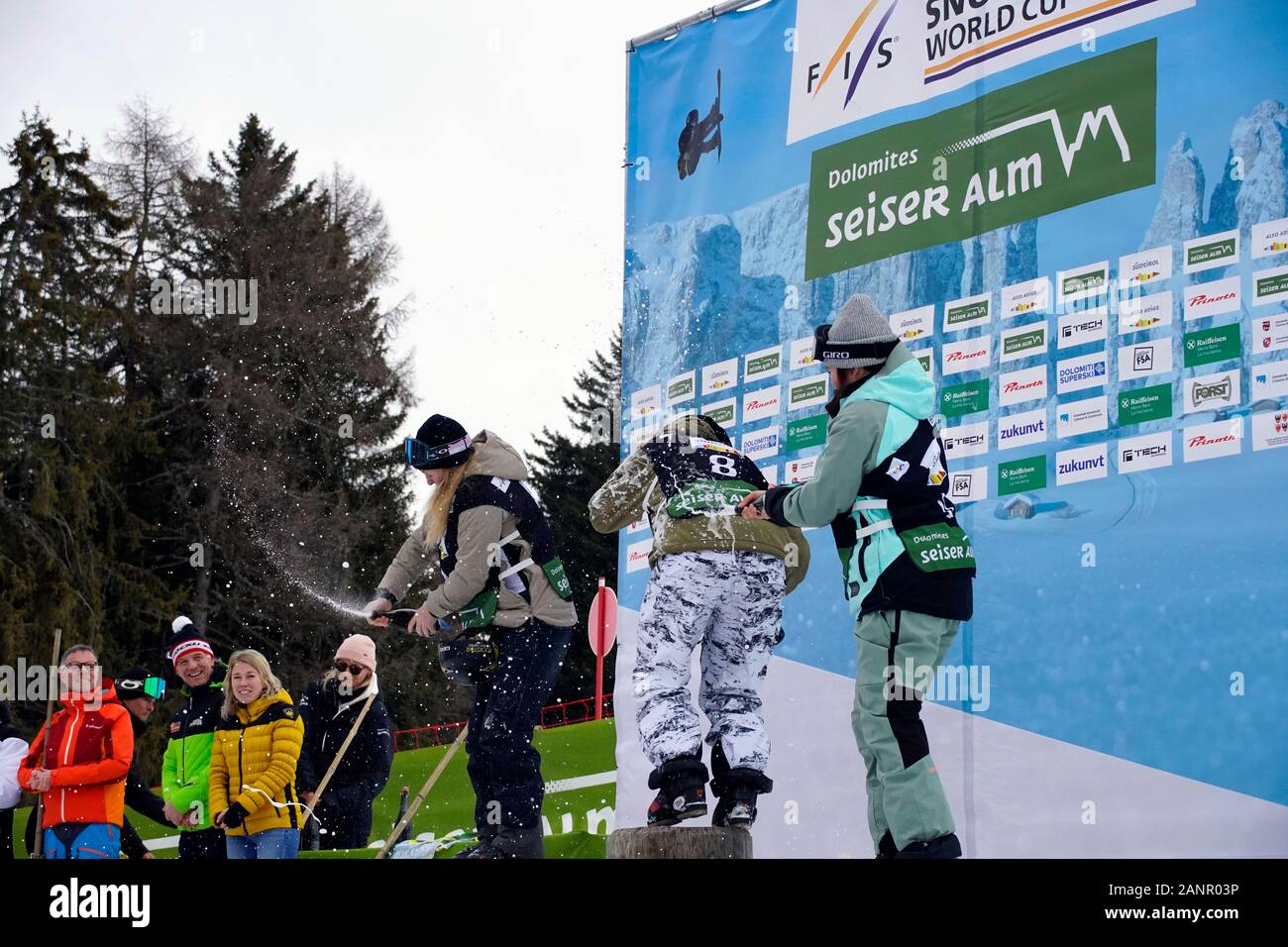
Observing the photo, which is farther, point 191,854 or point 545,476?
point 545,476

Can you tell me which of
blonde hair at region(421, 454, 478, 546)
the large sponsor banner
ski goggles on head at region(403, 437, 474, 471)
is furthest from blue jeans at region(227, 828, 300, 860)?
the large sponsor banner

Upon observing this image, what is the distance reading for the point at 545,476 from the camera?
103 ft

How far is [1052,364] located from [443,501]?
2.79m

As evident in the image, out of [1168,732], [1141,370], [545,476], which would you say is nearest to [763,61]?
[1141,370]

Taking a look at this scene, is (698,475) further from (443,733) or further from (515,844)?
(443,733)

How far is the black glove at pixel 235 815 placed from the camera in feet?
20.6

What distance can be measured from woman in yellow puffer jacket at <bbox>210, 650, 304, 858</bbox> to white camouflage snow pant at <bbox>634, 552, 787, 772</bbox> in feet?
6.45

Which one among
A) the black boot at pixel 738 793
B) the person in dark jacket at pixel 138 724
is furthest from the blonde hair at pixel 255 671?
the black boot at pixel 738 793

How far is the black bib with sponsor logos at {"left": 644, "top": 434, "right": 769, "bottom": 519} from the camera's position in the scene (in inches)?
209

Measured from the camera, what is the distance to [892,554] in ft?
14.9

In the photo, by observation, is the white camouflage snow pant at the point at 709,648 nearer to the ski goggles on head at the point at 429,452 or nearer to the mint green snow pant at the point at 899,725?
the mint green snow pant at the point at 899,725

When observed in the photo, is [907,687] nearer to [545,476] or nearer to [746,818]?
[746,818]
